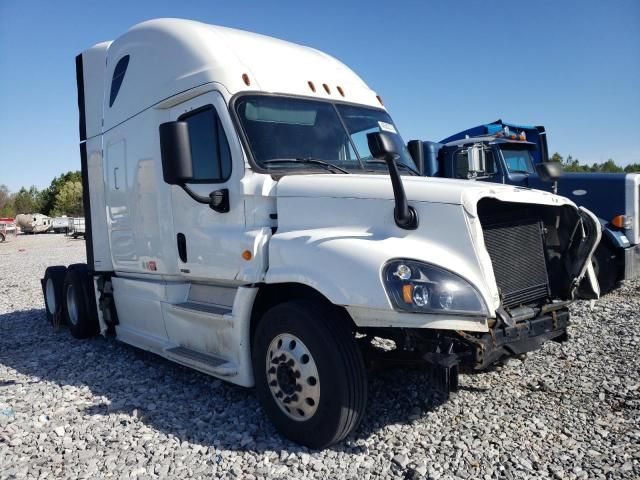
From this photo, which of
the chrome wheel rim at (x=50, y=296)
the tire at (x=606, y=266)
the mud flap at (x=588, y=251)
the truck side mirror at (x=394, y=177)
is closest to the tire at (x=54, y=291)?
the chrome wheel rim at (x=50, y=296)

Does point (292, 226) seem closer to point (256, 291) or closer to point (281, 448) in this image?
point (256, 291)

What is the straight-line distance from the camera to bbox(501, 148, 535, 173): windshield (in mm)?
10258

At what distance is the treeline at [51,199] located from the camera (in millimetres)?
71312

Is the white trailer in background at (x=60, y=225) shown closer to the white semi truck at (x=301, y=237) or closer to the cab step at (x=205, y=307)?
the white semi truck at (x=301, y=237)

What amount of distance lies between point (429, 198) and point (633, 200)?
666 cm

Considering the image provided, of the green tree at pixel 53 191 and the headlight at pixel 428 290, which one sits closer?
the headlight at pixel 428 290

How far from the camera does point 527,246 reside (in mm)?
3914

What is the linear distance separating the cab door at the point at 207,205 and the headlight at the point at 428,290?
4.76ft

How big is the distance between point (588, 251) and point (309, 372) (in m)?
2.39

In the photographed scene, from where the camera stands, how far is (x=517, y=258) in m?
3.80

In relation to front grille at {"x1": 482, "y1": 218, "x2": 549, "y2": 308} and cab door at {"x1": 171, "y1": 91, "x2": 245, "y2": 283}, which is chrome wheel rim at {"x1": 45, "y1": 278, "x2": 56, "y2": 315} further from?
front grille at {"x1": 482, "y1": 218, "x2": 549, "y2": 308}

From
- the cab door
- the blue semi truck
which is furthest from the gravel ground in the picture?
the blue semi truck

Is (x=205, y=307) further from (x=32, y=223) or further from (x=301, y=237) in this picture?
(x=32, y=223)

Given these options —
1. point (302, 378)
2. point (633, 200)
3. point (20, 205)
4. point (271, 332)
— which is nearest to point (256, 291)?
point (271, 332)
